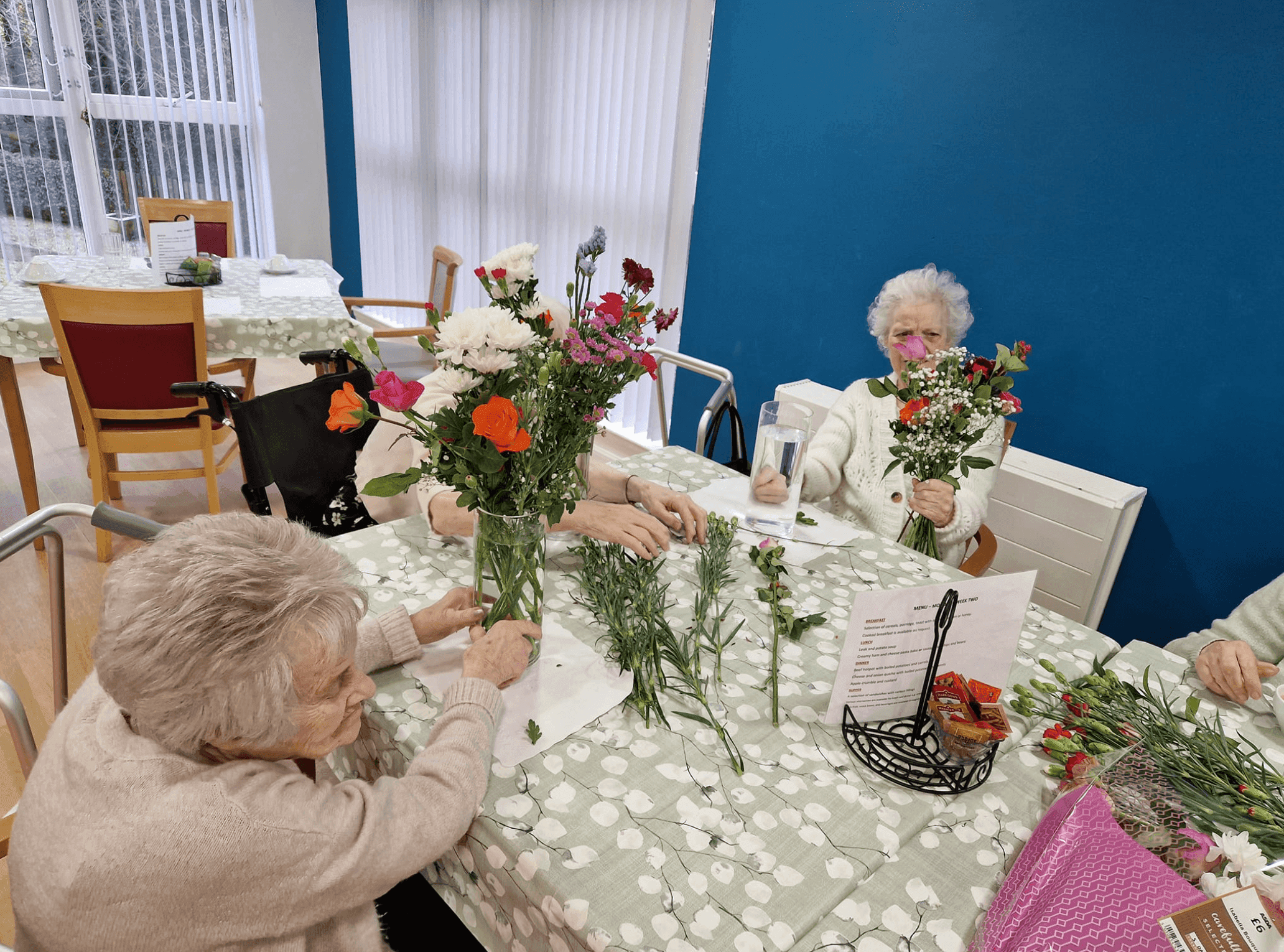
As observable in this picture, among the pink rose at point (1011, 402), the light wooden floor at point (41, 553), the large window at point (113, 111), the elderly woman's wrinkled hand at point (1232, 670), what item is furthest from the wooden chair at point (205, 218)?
the elderly woman's wrinkled hand at point (1232, 670)

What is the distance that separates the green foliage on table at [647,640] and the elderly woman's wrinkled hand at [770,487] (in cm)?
38

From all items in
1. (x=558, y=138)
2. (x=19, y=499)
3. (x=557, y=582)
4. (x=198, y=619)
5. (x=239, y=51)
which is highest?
(x=239, y=51)

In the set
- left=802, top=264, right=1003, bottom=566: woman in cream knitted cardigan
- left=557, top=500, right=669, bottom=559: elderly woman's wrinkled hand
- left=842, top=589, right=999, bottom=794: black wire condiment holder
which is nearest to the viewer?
left=842, top=589, right=999, bottom=794: black wire condiment holder

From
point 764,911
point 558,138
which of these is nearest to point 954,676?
point 764,911

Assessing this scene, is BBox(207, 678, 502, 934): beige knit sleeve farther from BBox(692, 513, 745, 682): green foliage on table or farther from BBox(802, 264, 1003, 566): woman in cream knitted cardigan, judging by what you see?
BBox(802, 264, 1003, 566): woman in cream knitted cardigan

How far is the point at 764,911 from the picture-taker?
804mm

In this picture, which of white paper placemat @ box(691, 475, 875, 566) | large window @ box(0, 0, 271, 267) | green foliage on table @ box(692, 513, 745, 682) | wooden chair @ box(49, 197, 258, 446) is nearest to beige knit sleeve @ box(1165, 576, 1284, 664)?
white paper placemat @ box(691, 475, 875, 566)

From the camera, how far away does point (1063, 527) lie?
2451 millimetres

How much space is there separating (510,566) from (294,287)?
3.07 m

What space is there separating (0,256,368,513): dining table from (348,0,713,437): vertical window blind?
3.99ft

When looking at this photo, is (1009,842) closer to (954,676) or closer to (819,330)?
(954,676)

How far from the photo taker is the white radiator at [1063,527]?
2.38 meters

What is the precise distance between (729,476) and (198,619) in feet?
4.40

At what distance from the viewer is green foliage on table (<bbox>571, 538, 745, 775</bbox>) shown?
3.54 ft
